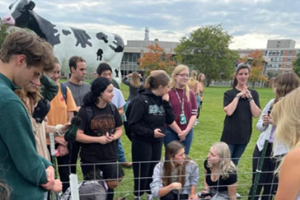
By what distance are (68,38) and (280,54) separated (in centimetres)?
10746

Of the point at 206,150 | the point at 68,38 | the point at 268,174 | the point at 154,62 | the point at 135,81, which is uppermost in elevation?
the point at 154,62

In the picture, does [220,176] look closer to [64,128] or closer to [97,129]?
[97,129]

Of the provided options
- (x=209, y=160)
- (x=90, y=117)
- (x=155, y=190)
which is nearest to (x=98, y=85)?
(x=90, y=117)

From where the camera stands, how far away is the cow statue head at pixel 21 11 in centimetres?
642

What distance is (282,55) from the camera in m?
96.6

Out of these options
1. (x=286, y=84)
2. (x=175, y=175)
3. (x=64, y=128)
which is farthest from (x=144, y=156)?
(x=286, y=84)

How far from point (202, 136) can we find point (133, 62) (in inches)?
1989

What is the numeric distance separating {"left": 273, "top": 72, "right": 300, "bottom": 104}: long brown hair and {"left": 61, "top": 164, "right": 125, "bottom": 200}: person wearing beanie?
2.11 m

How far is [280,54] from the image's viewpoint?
97312 millimetres

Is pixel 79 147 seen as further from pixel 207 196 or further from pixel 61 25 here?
pixel 61 25

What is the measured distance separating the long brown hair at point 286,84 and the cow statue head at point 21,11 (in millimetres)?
6461

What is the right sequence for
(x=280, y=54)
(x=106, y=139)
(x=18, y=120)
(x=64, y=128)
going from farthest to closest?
(x=280, y=54) < (x=106, y=139) < (x=64, y=128) < (x=18, y=120)

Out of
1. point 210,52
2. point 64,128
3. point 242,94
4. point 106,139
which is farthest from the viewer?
point 210,52

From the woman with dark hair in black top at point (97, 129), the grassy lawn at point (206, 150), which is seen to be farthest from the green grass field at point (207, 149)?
the woman with dark hair in black top at point (97, 129)
